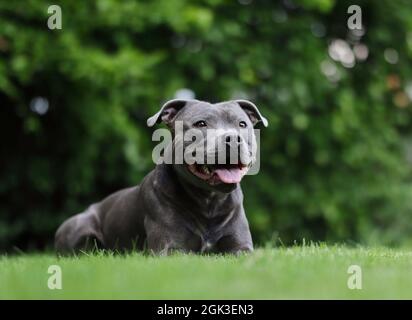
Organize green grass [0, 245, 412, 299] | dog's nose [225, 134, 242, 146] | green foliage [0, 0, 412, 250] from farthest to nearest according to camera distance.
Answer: green foliage [0, 0, 412, 250], dog's nose [225, 134, 242, 146], green grass [0, 245, 412, 299]

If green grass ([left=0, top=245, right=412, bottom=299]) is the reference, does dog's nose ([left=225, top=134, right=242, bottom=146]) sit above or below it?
above

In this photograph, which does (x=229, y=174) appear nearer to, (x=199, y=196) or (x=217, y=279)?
(x=199, y=196)

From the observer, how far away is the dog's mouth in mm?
5656

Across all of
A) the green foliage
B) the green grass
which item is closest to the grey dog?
the green grass

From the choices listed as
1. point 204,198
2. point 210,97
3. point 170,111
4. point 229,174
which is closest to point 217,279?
point 229,174

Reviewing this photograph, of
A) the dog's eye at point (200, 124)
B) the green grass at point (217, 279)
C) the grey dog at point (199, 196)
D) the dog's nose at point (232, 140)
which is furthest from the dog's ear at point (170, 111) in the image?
the green grass at point (217, 279)

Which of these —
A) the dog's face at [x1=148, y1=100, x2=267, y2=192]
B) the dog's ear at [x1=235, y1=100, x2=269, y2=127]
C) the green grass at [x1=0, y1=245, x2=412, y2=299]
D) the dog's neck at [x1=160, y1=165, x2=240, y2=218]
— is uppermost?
the dog's ear at [x1=235, y1=100, x2=269, y2=127]

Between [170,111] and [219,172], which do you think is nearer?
[219,172]

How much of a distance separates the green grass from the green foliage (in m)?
5.73

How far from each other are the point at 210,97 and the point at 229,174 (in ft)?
20.9

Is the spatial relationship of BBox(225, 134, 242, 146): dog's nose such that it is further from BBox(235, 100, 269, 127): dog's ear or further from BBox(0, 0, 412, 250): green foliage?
BBox(0, 0, 412, 250): green foliage

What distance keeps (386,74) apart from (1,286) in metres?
9.70

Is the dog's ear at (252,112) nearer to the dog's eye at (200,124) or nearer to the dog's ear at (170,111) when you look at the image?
the dog's ear at (170,111)

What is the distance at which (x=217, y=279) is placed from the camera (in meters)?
4.32
